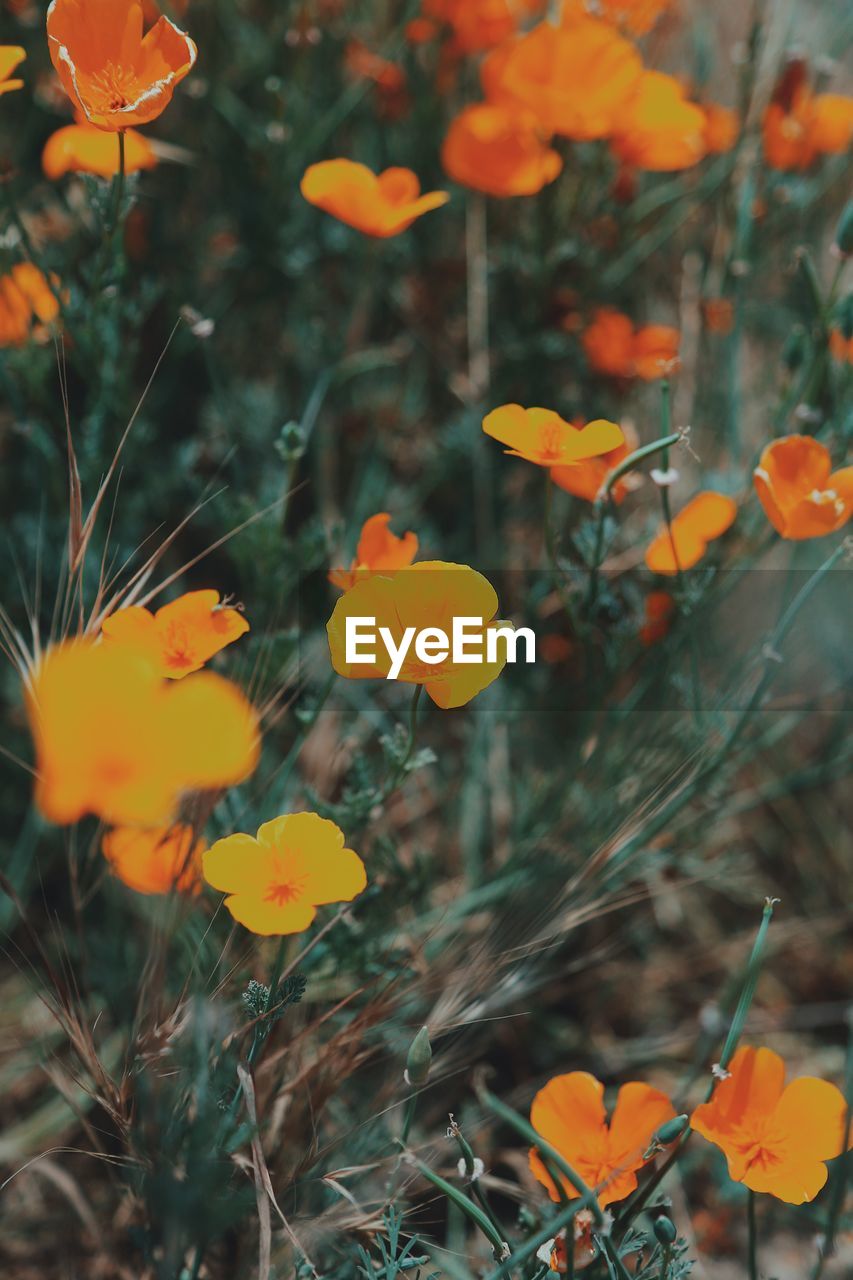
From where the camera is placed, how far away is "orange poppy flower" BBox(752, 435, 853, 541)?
1.01 metres

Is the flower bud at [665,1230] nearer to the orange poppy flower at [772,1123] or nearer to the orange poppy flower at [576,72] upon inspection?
the orange poppy flower at [772,1123]

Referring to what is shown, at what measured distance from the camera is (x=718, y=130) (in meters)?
1.75

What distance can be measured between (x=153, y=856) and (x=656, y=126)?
115cm

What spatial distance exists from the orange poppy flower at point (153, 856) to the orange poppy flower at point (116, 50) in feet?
2.01

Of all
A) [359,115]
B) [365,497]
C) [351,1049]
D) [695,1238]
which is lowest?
[695,1238]

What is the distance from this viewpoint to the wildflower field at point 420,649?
87cm

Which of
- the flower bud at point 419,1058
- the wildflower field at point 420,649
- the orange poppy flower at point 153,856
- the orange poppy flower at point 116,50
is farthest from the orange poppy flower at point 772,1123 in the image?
the orange poppy flower at point 116,50

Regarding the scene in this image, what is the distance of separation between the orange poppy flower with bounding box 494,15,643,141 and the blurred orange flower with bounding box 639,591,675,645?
605mm

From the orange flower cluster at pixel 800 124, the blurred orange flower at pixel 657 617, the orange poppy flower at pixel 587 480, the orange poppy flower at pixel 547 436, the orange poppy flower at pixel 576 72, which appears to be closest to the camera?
the orange poppy flower at pixel 547 436

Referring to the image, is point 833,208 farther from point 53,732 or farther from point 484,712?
point 53,732

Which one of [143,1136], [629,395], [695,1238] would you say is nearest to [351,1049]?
[143,1136]

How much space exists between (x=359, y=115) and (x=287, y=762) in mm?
1222

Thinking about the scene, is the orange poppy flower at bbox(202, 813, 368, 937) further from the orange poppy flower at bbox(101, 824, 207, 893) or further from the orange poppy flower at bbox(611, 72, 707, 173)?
the orange poppy flower at bbox(611, 72, 707, 173)

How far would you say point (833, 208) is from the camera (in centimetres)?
193
